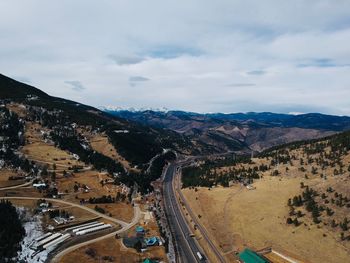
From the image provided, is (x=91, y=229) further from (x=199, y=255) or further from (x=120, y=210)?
(x=199, y=255)

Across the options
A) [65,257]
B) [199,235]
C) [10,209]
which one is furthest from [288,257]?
[10,209]

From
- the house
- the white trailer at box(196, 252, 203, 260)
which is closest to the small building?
the house

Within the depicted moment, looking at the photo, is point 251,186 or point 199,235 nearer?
point 199,235

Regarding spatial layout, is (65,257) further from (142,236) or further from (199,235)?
(199,235)

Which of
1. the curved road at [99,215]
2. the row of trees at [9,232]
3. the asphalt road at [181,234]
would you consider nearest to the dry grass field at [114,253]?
the curved road at [99,215]

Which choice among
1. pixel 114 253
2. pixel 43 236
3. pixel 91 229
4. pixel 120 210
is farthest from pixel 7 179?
pixel 114 253

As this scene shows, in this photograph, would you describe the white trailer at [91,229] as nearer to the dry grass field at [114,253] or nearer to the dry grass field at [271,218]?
the dry grass field at [114,253]
